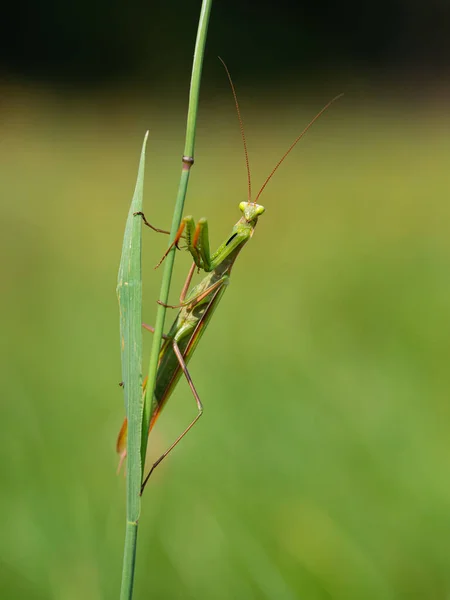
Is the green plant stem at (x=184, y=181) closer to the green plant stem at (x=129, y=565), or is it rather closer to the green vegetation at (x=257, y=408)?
the green plant stem at (x=129, y=565)

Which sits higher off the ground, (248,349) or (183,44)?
(183,44)

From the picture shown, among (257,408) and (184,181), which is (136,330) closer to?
(184,181)

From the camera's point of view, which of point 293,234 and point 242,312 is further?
point 293,234

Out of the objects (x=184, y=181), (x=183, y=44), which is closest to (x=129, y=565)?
(x=184, y=181)

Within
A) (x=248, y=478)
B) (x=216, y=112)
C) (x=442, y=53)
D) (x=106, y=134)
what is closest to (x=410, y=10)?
(x=442, y=53)

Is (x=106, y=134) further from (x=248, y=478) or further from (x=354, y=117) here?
(x=248, y=478)

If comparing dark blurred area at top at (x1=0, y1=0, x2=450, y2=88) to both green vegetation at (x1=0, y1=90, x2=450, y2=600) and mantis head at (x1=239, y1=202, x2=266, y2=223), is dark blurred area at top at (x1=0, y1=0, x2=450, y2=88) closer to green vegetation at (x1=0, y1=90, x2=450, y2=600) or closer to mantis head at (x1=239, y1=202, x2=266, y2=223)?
green vegetation at (x1=0, y1=90, x2=450, y2=600)
